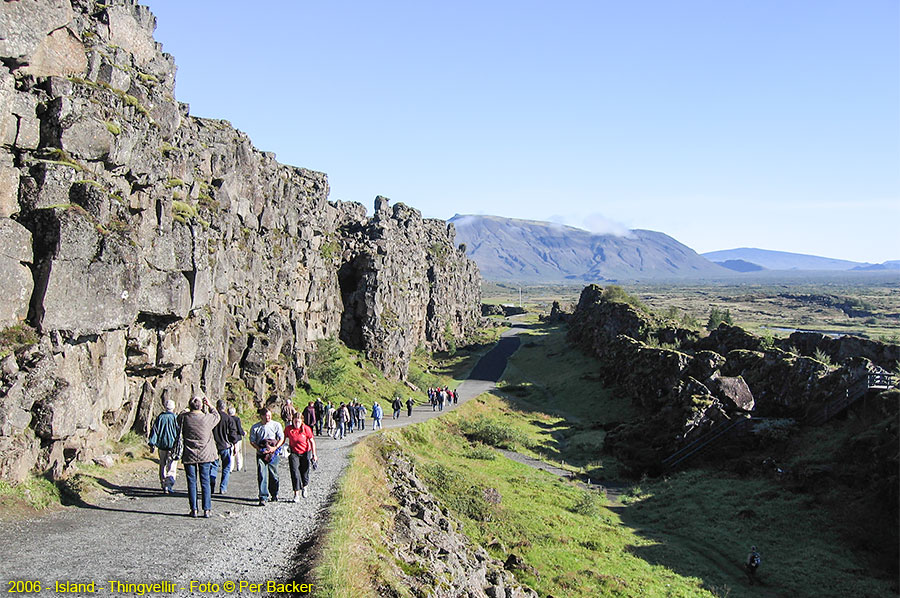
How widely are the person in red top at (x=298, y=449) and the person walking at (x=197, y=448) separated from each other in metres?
2.73

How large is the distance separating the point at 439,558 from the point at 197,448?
27.2 feet

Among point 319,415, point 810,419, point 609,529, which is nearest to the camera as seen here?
point 609,529

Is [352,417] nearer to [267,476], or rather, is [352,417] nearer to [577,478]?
[577,478]

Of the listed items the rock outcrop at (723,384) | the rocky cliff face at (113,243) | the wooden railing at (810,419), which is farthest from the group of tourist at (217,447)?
the rock outcrop at (723,384)

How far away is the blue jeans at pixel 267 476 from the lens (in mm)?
18172

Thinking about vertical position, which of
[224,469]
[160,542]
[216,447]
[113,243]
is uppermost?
[113,243]

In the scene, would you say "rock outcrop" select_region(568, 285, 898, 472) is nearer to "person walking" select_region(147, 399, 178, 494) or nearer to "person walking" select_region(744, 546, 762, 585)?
"person walking" select_region(744, 546, 762, 585)

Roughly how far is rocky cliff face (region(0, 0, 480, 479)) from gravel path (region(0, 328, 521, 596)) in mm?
2755

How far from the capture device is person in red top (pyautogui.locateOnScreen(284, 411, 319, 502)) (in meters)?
18.6

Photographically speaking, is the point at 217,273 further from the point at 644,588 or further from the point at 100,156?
the point at 644,588

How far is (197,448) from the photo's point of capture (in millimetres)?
15875

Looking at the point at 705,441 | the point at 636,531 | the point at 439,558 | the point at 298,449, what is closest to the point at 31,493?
the point at 298,449

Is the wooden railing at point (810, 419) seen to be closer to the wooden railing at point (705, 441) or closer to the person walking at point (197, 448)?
the wooden railing at point (705, 441)

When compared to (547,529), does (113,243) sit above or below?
above
